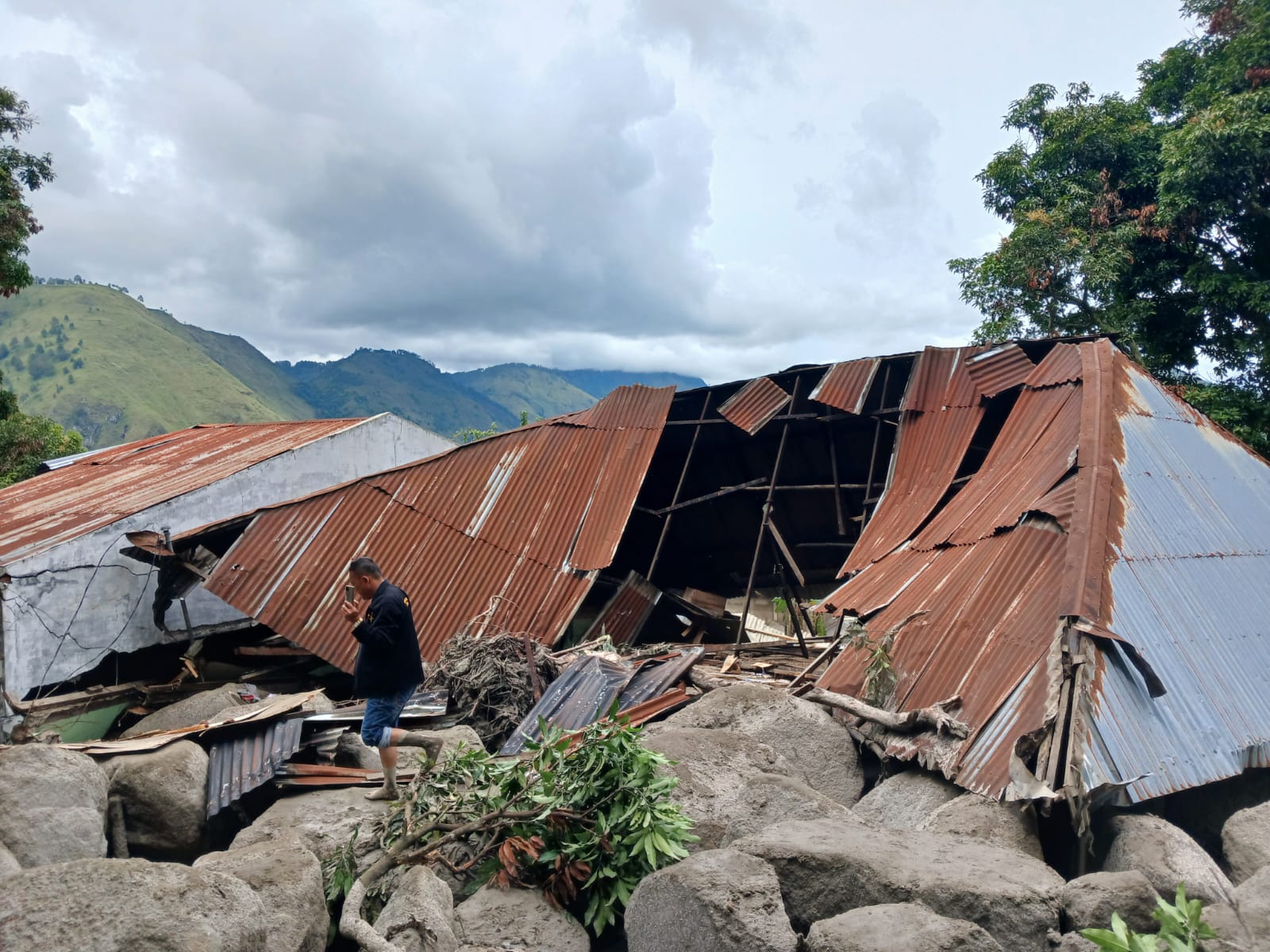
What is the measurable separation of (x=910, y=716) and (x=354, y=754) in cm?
466

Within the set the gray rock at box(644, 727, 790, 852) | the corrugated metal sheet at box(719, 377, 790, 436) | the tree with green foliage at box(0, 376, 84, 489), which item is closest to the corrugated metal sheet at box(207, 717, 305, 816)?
the gray rock at box(644, 727, 790, 852)

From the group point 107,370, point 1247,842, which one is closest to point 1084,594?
point 1247,842

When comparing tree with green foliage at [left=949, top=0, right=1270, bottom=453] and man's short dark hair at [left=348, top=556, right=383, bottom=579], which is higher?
tree with green foliage at [left=949, top=0, right=1270, bottom=453]

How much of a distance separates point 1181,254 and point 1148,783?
16.2 meters

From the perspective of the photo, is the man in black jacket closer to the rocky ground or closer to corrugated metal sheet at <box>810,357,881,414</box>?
the rocky ground

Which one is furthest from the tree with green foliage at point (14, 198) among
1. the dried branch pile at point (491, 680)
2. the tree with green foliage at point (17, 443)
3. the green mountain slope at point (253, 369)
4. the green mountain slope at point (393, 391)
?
the green mountain slope at point (393, 391)

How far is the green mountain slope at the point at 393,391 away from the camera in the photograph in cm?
15138

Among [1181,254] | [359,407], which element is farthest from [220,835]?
[359,407]

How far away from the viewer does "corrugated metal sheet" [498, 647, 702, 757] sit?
8.52 metres

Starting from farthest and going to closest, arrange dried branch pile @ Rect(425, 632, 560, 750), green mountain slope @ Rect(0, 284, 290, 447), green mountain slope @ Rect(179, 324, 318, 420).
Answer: green mountain slope @ Rect(179, 324, 318, 420) → green mountain slope @ Rect(0, 284, 290, 447) → dried branch pile @ Rect(425, 632, 560, 750)

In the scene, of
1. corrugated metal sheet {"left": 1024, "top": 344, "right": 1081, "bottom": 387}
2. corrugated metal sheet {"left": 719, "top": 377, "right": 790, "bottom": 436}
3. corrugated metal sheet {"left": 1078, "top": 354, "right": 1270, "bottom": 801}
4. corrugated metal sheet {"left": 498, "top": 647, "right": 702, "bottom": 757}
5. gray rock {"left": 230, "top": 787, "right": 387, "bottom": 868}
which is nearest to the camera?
gray rock {"left": 230, "top": 787, "right": 387, "bottom": 868}

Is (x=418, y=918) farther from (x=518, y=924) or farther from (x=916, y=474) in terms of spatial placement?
(x=916, y=474)

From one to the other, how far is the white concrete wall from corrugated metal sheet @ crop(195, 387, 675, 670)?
165 centimetres

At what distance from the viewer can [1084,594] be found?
6.72 m
